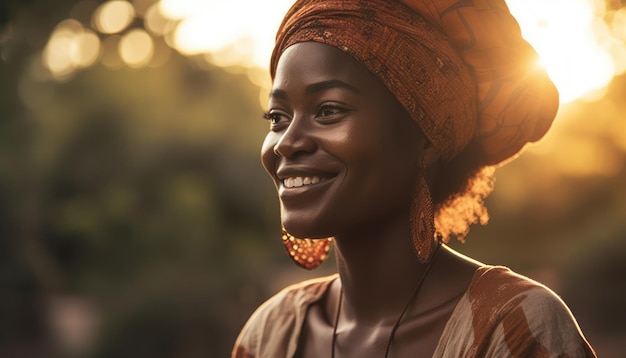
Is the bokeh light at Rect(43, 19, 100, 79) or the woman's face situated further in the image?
the bokeh light at Rect(43, 19, 100, 79)

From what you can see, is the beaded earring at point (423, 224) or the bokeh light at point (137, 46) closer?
the beaded earring at point (423, 224)

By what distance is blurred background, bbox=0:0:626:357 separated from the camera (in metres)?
10.6

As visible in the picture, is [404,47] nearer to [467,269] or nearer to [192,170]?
[467,269]

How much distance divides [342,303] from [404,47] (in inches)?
36.2

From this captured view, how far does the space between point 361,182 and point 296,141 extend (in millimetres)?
229

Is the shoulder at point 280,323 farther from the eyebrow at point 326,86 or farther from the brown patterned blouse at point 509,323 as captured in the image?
the eyebrow at point 326,86

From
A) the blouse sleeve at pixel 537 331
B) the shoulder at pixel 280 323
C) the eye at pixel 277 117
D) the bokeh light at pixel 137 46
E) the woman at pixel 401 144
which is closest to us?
the blouse sleeve at pixel 537 331

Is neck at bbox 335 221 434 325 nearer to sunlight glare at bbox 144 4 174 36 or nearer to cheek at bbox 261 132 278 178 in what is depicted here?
cheek at bbox 261 132 278 178

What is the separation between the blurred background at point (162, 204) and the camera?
10.6 meters

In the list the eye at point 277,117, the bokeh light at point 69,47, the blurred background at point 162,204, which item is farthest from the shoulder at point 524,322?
the bokeh light at point 69,47

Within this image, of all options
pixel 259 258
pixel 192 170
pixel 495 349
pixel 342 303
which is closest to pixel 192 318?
pixel 259 258

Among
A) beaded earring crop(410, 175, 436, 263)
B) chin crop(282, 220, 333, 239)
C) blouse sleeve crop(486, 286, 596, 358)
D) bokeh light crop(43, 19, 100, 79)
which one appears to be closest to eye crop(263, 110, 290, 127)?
chin crop(282, 220, 333, 239)

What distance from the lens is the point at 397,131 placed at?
2.62 metres

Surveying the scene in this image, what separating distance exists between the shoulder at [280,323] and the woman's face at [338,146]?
0.52 m
